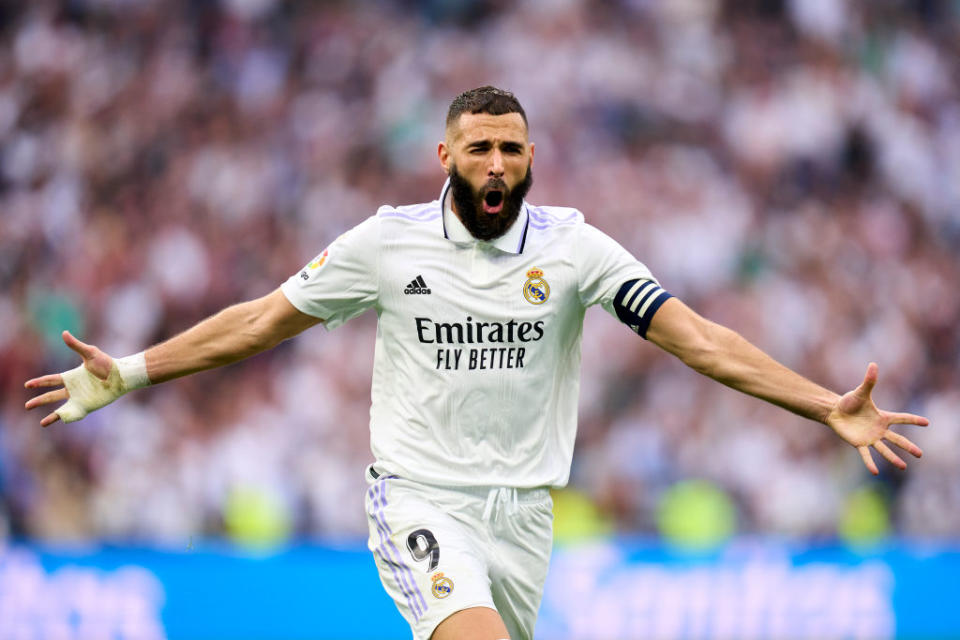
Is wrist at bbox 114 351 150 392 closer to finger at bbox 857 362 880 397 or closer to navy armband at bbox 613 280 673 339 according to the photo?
navy armband at bbox 613 280 673 339

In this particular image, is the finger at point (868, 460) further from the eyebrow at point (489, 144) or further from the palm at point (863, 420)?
the eyebrow at point (489, 144)

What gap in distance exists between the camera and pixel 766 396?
4.55 metres

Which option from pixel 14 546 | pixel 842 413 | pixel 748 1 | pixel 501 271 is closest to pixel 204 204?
pixel 14 546

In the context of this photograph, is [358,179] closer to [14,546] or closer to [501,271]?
[14,546]

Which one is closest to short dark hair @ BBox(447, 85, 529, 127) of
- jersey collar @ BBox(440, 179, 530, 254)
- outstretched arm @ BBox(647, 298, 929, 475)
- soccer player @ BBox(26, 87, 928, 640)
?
soccer player @ BBox(26, 87, 928, 640)

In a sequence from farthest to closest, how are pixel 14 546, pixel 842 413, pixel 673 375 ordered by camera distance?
pixel 673 375
pixel 14 546
pixel 842 413

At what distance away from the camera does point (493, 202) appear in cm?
476

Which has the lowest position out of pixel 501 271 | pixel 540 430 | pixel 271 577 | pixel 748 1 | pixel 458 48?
pixel 271 577

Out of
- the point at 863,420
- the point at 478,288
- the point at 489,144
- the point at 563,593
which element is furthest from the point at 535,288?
the point at 563,593

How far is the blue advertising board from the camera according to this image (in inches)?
353

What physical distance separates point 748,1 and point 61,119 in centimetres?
751

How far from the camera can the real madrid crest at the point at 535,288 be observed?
15.7 feet

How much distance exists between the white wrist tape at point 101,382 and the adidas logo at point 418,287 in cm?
110

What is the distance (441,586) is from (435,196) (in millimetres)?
8600
